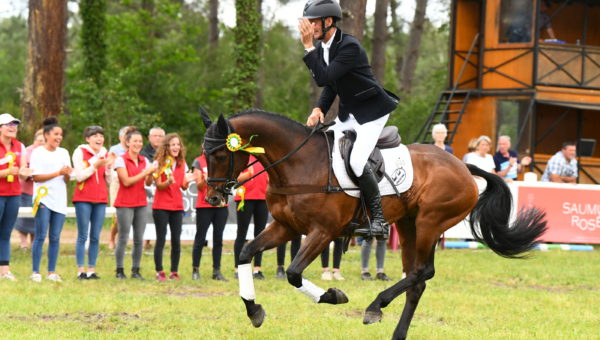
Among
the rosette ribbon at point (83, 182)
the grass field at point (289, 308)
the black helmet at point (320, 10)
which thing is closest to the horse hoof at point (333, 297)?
the grass field at point (289, 308)

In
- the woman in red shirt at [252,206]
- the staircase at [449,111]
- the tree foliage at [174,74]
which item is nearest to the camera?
the woman in red shirt at [252,206]

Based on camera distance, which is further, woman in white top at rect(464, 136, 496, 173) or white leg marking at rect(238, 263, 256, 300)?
woman in white top at rect(464, 136, 496, 173)

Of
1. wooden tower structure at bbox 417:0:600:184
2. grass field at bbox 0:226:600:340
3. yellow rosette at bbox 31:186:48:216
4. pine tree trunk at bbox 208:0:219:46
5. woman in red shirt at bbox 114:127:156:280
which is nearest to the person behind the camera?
grass field at bbox 0:226:600:340

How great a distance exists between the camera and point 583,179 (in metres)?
24.6

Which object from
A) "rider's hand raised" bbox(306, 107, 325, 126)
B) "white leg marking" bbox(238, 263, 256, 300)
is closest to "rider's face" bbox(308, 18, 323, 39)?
"rider's hand raised" bbox(306, 107, 325, 126)

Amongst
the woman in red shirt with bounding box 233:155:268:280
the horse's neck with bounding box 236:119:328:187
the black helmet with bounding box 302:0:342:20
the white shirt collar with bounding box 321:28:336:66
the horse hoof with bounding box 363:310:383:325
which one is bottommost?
the horse hoof with bounding box 363:310:383:325

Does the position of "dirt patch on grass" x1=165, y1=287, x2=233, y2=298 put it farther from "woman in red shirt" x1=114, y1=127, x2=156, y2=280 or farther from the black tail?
the black tail

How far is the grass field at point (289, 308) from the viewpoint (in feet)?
27.7

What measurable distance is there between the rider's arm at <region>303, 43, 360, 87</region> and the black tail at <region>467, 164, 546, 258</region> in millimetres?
2235

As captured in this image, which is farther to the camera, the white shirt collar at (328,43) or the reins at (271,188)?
the white shirt collar at (328,43)

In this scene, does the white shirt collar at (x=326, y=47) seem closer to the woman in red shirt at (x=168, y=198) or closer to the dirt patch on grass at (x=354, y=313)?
the dirt patch on grass at (x=354, y=313)

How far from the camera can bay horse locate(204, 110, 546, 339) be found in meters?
7.81

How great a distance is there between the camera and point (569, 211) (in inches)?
704

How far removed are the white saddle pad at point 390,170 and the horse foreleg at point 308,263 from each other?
530 millimetres
